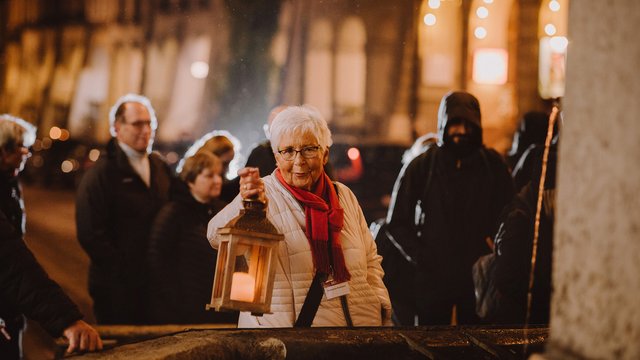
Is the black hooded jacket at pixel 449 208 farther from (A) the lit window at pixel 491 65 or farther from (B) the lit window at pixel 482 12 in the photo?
(B) the lit window at pixel 482 12

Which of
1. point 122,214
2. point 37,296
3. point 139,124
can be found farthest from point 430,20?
point 37,296

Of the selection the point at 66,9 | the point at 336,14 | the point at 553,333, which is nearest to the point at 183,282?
the point at 553,333

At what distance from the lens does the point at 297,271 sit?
14.1 ft

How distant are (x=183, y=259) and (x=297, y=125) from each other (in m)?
2.74

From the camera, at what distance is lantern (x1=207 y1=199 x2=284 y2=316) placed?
387cm

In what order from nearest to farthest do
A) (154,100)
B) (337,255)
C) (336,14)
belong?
(337,255)
(336,14)
(154,100)

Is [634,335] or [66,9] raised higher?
[66,9]

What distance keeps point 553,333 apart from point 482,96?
25.3 m

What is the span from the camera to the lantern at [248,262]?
3.87 metres

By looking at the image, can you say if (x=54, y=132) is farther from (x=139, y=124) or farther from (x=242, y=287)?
(x=242, y=287)

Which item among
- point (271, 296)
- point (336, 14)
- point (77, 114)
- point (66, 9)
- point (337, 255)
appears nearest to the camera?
point (271, 296)

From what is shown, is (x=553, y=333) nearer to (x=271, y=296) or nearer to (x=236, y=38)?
(x=271, y=296)

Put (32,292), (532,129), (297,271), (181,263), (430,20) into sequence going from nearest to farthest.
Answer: (32,292), (297,271), (181,263), (532,129), (430,20)

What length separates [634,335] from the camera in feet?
7.70
